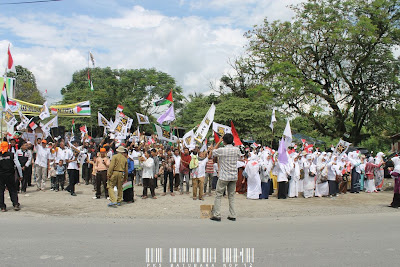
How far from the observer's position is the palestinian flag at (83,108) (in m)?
18.1

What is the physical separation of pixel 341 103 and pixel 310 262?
2423cm

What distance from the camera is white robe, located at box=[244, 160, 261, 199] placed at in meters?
11.3

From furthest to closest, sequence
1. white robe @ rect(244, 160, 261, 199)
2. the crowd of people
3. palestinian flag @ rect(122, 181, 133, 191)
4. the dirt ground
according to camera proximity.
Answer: white robe @ rect(244, 160, 261, 199), the crowd of people, palestinian flag @ rect(122, 181, 133, 191), the dirt ground

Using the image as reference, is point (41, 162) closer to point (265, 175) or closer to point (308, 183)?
point (265, 175)

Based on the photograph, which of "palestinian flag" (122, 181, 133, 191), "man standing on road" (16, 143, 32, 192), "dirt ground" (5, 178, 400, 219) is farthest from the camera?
"man standing on road" (16, 143, 32, 192)

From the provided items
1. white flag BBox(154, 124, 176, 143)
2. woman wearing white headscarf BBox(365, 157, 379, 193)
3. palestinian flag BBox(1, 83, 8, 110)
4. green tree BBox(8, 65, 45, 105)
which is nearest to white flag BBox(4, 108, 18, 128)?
palestinian flag BBox(1, 83, 8, 110)

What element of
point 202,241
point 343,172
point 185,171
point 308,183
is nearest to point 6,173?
point 185,171

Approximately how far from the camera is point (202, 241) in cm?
564

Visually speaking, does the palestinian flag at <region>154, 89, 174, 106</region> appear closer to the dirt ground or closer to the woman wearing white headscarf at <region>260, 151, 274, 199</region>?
the dirt ground

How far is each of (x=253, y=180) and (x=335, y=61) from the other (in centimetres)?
1760

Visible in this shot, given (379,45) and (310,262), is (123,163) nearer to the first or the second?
(310,262)

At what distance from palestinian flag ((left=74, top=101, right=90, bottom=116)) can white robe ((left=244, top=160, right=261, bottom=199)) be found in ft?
34.2

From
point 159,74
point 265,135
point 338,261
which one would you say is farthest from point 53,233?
point 159,74

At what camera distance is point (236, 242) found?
560cm
